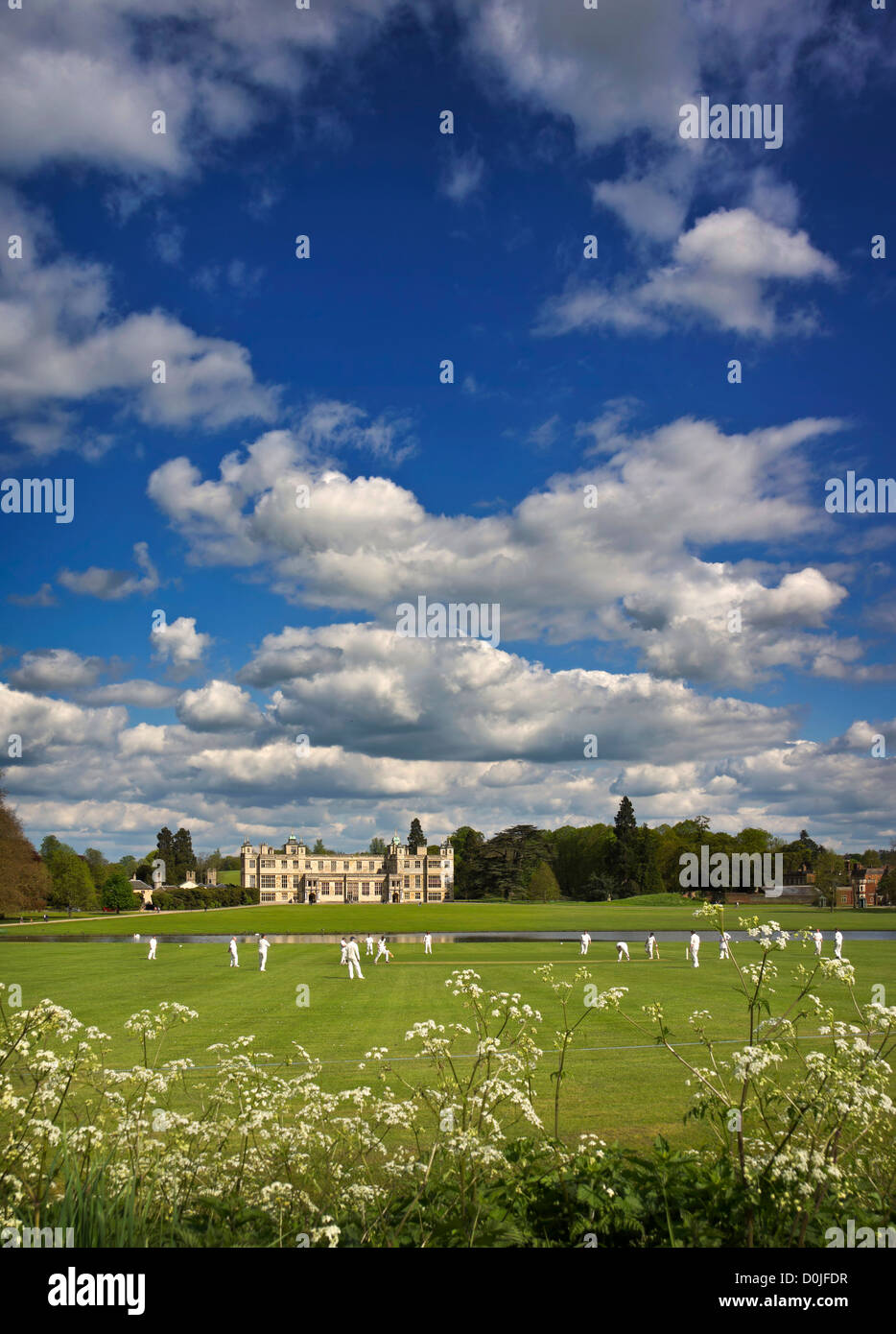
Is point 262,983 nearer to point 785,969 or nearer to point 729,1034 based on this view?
point 729,1034

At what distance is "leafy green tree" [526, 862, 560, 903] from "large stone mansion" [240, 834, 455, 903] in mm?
24418

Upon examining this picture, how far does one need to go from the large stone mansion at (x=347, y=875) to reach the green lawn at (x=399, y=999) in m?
118

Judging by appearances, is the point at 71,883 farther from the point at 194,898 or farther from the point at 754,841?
the point at 754,841

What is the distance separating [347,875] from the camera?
170250 millimetres

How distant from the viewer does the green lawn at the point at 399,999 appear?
1385cm

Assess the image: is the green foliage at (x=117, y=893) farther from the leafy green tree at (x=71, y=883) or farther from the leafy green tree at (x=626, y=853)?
the leafy green tree at (x=626, y=853)

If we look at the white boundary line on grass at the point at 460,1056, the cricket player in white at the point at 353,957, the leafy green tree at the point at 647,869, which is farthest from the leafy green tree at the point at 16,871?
the leafy green tree at the point at 647,869

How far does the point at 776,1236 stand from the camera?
223 inches

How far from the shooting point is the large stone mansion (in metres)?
165
